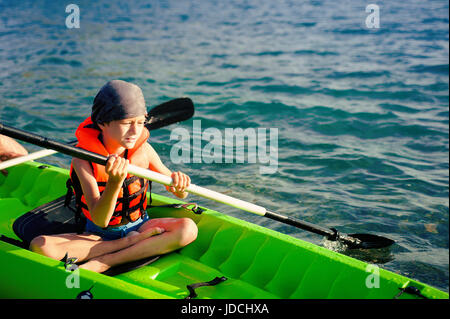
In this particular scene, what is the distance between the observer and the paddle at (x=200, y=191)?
2559mm

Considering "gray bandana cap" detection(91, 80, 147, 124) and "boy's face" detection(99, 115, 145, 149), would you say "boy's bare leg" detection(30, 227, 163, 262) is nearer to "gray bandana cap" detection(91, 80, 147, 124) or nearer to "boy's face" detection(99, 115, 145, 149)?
"boy's face" detection(99, 115, 145, 149)

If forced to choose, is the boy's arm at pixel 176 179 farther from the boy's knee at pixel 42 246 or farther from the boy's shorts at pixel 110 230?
the boy's knee at pixel 42 246

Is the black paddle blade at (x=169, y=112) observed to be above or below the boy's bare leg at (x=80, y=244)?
above

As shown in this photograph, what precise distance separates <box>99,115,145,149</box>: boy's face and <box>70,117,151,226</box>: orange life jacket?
139 mm

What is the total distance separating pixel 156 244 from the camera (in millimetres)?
3041

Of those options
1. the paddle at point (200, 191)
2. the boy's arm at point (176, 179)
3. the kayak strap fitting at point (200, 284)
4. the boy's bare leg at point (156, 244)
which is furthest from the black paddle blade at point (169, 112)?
the kayak strap fitting at point (200, 284)

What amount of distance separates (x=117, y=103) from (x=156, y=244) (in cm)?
95

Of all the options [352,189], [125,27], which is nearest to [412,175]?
[352,189]

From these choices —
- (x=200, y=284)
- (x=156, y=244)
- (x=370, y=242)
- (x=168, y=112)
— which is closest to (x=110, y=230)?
(x=156, y=244)

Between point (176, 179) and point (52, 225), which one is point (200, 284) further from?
point (52, 225)

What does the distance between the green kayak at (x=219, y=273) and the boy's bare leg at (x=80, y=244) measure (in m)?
0.09

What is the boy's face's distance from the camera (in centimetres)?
270

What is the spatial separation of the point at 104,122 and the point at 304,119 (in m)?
4.59

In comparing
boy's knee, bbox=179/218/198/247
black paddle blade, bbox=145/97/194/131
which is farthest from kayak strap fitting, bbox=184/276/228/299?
black paddle blade, bbox=145/97/194/131
